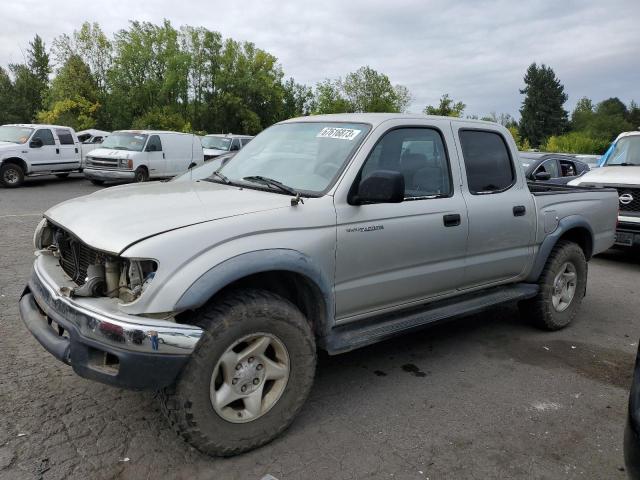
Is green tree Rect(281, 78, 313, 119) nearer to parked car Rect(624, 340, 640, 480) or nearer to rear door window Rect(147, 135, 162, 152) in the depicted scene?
rear door window Rect(147, 135, 162, 152)

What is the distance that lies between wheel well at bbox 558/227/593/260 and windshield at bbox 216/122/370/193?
273 cm

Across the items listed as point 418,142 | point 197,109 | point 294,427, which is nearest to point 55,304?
point 294,427

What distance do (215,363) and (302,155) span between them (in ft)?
5.47

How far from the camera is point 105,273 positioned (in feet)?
9.18

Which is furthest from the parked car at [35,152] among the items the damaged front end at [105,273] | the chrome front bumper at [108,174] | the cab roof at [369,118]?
the damaged front end at [105,273]

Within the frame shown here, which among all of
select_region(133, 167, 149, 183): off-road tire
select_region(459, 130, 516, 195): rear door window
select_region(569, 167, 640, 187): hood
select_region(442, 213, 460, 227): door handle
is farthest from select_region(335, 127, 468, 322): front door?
select_region(133, 167, 149, 183): off-road tire

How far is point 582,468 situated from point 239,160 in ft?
10.0

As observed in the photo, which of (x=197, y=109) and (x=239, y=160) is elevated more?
(x=197, y=109)

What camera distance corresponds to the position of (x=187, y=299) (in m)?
2.54

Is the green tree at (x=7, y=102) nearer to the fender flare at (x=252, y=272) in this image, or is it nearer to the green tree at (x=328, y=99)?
the green tree at (x=328, y=99)

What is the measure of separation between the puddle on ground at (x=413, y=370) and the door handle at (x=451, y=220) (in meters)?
1.14

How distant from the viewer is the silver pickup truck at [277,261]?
259 centimetres

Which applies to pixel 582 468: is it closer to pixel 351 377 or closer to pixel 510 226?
pixel 351 377

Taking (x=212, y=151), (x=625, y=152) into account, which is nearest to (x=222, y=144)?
(x=212, y=151)
